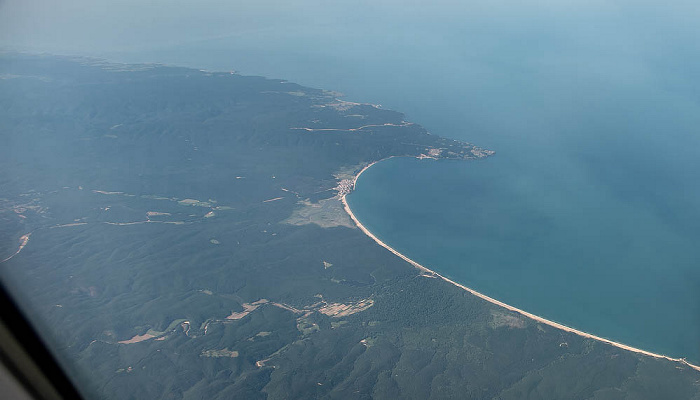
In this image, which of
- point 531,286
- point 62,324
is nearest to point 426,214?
point 531,286

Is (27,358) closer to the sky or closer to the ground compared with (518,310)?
closer to the sky

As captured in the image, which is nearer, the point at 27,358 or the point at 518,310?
the point at 27,358

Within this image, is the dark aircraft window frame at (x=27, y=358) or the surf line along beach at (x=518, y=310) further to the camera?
the surf line along beach at (x=518, y=310)

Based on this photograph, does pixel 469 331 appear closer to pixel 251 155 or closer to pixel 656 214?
pixel 656 214

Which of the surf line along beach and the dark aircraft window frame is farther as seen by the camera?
the surf line along beach

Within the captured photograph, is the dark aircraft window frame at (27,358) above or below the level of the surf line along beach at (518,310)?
above

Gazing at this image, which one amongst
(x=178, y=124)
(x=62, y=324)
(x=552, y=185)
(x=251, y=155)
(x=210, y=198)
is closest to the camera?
(x=62, y=324)

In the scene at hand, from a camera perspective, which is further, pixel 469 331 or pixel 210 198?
→ pixel 210 198

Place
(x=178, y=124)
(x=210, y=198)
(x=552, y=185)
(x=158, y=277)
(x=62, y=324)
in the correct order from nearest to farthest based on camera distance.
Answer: (x=62, y=324) → (x=158, y=277) → (x=210, y=198) → (x=552, y=185) → (x=178, y=124)

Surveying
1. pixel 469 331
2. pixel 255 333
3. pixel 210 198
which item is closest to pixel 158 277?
pixel 255 333

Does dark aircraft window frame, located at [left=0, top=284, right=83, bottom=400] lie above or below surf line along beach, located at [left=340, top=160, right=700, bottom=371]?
above
